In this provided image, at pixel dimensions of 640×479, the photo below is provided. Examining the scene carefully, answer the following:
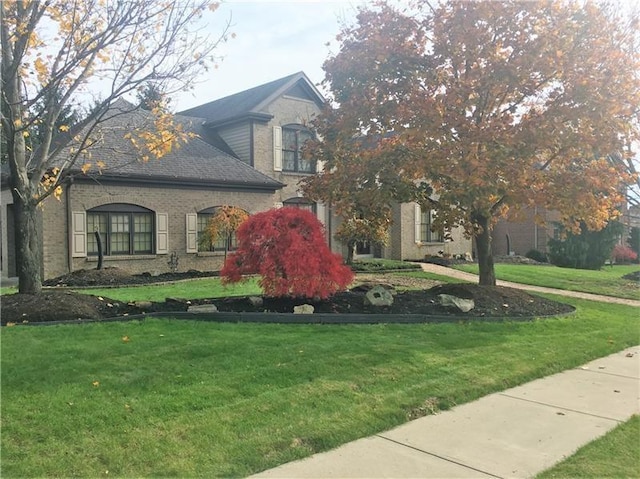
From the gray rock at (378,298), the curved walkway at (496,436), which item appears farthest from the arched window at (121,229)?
the curved walkway at (496,436)

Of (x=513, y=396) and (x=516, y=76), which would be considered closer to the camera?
(x=513, y=396)

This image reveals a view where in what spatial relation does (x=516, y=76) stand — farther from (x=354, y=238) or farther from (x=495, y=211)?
(x=354, y=238)

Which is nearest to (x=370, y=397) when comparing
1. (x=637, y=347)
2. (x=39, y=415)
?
(x=39, y=415)

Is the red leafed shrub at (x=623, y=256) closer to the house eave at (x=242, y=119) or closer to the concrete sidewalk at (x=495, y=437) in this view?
the house eave at (x=242, y=119)

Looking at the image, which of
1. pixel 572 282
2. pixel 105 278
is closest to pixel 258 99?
pixel 105 278

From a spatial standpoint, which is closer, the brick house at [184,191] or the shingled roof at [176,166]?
the brick house at [184,191]

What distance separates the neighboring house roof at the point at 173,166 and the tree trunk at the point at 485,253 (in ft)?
31.2

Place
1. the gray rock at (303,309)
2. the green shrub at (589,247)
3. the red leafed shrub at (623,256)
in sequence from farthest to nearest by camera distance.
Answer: the red leafed shrub at (623,256), the green shrub at (589,247), the gray rock at (303,309)

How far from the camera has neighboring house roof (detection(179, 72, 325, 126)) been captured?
2414cm

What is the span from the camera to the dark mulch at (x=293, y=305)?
853cm

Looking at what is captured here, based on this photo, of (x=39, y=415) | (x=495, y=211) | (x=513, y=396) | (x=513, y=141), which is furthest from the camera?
(x=495, y=211)

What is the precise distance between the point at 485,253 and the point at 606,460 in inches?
338

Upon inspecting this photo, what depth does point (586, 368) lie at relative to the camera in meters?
7.34

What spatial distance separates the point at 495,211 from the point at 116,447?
34.4ft
